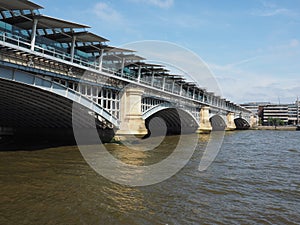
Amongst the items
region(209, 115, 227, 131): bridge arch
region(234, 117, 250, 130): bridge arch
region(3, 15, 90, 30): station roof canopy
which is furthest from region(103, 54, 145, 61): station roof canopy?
region(234, 117, 250, 130): bridge arch

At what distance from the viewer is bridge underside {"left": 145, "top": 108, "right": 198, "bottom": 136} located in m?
42.6

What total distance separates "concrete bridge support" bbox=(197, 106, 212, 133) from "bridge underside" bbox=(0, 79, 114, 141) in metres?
25.5

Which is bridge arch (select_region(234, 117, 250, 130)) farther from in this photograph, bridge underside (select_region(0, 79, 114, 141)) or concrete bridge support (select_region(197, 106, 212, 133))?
bridge underside (select_region(0, 79, 114, 141))

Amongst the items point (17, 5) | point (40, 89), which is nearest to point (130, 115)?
point (40, 89)

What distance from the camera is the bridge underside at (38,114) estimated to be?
17750 mm

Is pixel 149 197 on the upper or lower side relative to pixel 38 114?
lower

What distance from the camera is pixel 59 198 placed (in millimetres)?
8586

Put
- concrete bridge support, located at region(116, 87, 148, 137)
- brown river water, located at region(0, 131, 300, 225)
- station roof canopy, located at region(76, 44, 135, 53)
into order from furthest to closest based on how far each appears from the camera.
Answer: concrete bridge support, located at region(116, 87, 148, 137), station roof canopy, located at region(76, 44, 135, 53), brown river water, located at region(0, 131, 300, 225)

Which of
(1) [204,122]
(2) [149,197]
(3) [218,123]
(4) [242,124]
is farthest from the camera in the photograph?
(4) [242,124]

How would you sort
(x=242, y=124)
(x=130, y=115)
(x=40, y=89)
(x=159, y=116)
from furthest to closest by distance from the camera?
(x=242, y=124) < (x=159, y=116) < (x=130, y=115) < (x=40, y=89)

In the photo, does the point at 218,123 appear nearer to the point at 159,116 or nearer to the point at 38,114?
the point at 159,116

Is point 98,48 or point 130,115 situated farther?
point 130,115

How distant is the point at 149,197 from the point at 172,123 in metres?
37.4

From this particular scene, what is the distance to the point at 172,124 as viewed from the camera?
152 feet
